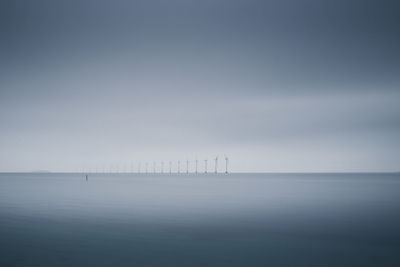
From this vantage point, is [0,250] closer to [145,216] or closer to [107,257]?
[107,257]

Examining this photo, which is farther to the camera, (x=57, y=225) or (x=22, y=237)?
(x=57, y=225)

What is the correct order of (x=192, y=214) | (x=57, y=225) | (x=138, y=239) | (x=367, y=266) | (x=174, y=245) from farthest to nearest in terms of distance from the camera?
(x=192, y=214) < (x=57, y=225) < (x=138, y=239) < (x=174, y=245) < (x=367, y=266)

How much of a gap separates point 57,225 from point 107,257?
588 inches

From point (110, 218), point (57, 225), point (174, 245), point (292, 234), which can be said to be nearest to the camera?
point (174, 245)

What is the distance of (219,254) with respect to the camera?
23.1m

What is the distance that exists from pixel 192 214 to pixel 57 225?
17.6 meters

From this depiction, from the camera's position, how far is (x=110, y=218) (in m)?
40.1

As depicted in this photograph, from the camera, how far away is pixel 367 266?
67.5 ft

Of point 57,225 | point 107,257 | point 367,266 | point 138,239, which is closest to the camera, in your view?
point 367,266

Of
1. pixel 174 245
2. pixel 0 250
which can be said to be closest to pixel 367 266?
pixel 174 245

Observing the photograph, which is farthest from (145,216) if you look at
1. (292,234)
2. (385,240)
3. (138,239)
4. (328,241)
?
(385,240)

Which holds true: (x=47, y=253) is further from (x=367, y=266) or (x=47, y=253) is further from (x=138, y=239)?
(x=367, y=266)

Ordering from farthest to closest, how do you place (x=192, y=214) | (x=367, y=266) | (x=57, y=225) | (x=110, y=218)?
1. (x=192, y=214)
2. (x=110, y=218)
3. (x=57, y=225)
4. (x=367, y=266)

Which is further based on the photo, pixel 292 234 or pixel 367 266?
pixel 292 234
